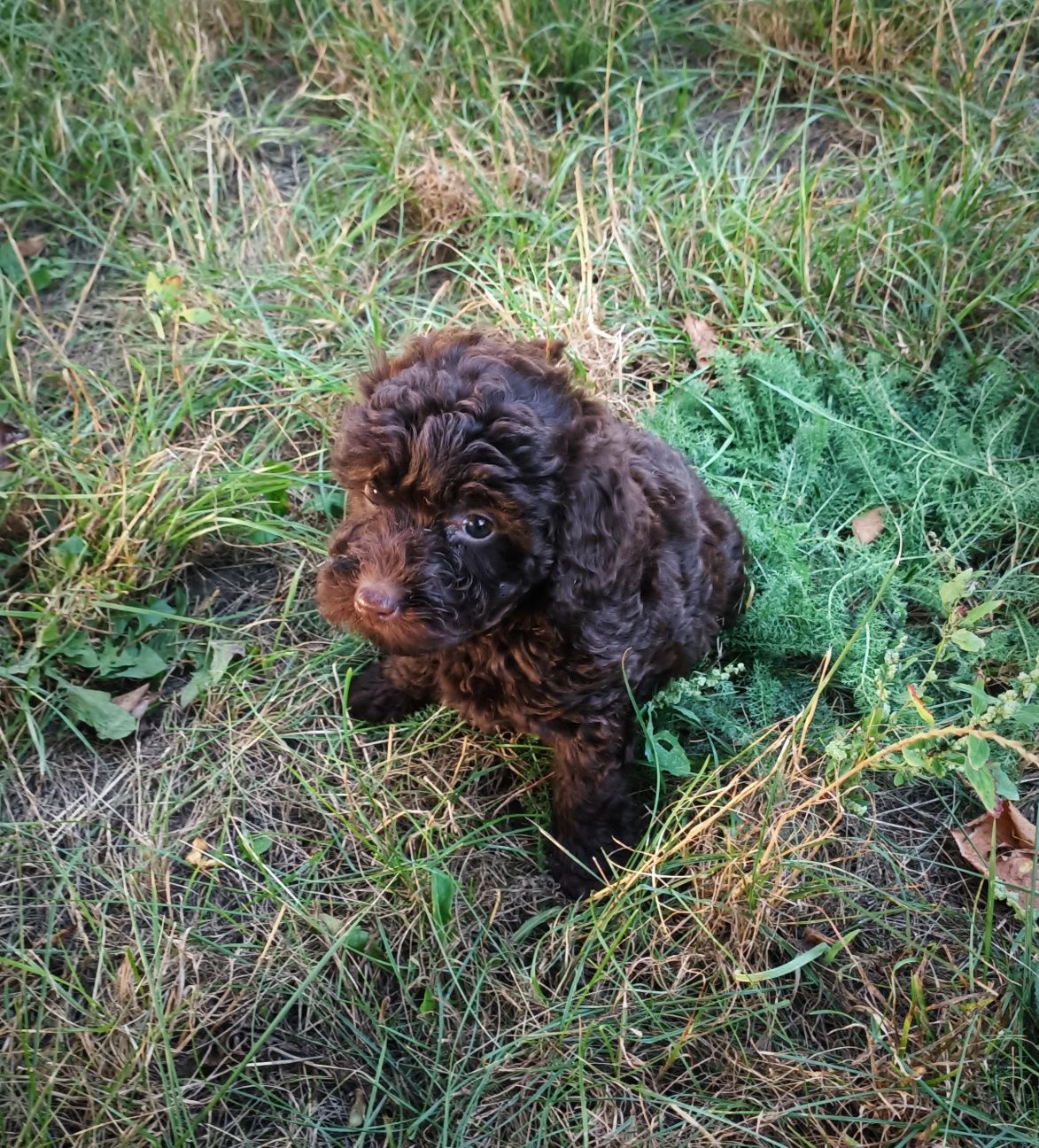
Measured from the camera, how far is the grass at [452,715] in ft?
7.18

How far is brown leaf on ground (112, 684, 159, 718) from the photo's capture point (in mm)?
2799

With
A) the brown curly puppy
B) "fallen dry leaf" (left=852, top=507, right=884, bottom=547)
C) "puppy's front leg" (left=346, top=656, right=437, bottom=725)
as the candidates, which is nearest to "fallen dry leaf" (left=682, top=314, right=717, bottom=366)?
"fallen dry leaf" (left=852, top=507, right=884, bottom=547)

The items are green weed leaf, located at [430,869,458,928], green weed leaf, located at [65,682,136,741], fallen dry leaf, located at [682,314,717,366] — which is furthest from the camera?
fallen dry leaf, located at [682,314,717,366]

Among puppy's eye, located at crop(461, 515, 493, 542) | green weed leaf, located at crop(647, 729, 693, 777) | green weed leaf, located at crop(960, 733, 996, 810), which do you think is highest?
puppy's eye, located at crop(461, 515, 493, 542)

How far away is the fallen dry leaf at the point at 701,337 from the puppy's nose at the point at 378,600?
6.45ft

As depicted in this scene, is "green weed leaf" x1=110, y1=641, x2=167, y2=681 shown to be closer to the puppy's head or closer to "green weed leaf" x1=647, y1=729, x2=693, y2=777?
the puppy's head

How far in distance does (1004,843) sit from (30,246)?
162 inches

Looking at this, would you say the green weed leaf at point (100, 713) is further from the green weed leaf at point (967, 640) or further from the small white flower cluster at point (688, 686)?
the green weed leaf at point (967, 640)

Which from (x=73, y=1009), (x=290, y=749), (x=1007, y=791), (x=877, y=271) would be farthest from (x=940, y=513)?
(x=73, y=1009)

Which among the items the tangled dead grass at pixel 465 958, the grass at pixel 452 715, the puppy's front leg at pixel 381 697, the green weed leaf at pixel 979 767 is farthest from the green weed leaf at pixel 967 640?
the puppy's front leg at pixel 381 697

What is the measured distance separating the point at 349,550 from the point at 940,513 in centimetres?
210

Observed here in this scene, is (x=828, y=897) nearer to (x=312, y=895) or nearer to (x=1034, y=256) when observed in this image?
(x=312, y=895)

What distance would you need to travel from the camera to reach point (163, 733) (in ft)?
9.12

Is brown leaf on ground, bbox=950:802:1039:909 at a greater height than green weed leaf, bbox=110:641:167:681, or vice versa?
brown leaf on ground, bbox=950:802:1039:909
